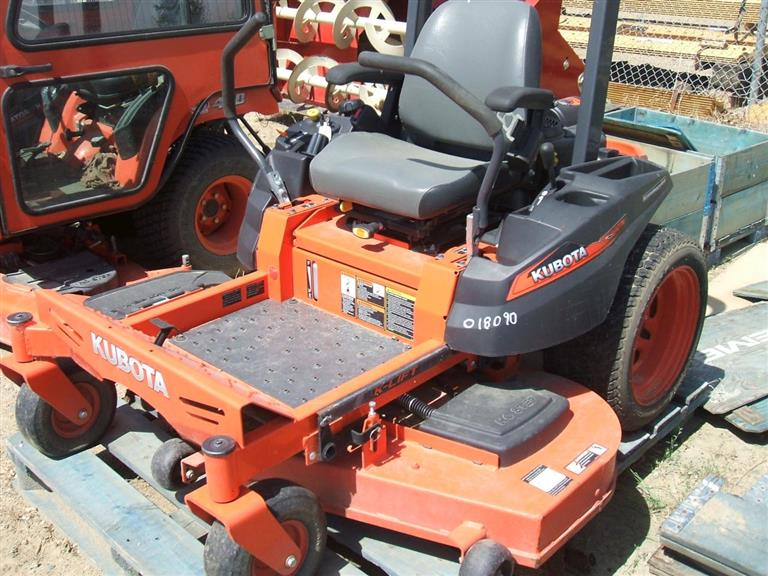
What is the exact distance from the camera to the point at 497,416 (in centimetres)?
257

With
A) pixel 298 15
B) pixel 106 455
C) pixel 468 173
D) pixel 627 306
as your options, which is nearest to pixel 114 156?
pixel 106 455

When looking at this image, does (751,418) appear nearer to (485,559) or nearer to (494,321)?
(494,321)

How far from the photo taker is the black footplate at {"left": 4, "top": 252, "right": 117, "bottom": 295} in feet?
12.4

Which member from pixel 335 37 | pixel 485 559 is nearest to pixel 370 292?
pixel 485 559

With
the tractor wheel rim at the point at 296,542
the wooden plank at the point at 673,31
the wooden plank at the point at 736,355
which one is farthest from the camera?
the wooden plank at the point at 673,31

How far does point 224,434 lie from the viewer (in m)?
2.20

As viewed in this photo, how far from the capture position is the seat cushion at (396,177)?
270 centimetres

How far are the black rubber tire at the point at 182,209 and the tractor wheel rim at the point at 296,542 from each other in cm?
231

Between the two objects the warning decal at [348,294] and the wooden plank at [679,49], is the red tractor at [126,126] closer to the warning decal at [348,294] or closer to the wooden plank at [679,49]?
the warning decal at [348,294]

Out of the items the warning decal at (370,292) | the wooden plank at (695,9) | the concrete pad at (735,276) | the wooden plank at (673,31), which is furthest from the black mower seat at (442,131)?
the wooden plank at (695,9)

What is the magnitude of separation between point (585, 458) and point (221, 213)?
2720mm

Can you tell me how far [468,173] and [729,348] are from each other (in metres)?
1.65

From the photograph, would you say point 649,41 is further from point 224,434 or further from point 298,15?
point 224,434

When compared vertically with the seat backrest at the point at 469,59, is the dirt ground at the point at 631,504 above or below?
below
